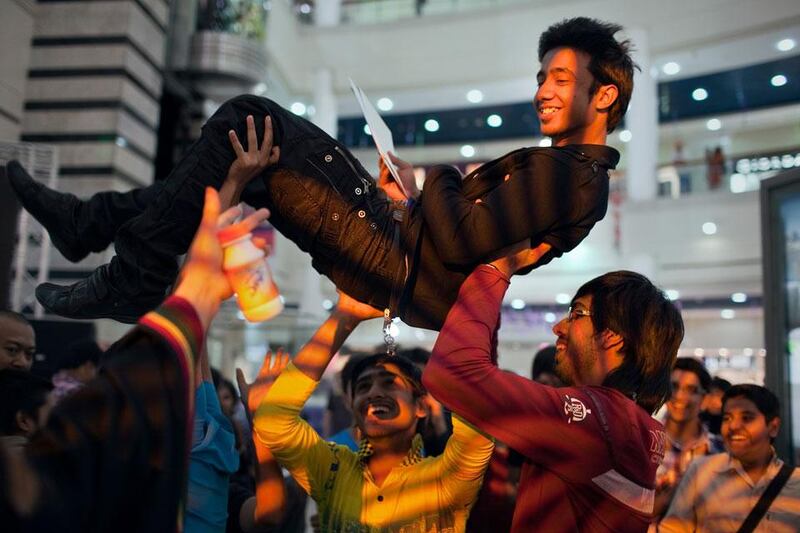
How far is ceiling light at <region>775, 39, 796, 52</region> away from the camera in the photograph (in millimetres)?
12758

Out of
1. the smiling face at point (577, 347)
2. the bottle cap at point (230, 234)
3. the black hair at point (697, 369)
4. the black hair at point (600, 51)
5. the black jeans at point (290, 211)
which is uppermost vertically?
the black hair at point (600, 51)

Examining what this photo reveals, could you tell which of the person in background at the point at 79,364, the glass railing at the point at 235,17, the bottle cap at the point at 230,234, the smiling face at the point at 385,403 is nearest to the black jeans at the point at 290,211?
the smiling face at the point at 385,403

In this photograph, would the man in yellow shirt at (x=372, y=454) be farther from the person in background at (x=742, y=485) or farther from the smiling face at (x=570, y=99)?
the person in background at (x=742, y=485)

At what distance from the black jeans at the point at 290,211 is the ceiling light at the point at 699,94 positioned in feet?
56.6

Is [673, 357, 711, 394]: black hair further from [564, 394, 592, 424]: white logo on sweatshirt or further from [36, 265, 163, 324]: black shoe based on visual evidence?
[36, 265, 163, 324]: black shoe

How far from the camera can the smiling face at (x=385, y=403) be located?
2273 millimetres

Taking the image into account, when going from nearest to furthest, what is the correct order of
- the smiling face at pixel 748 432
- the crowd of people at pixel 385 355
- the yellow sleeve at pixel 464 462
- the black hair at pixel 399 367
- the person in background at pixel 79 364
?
the crowd of people at pixel 385 355 → the yellow sleeve at pixel 464 462 → the black hair at pixel 399 367 → the smiling face at pixel 748 432 → the person in background at pixel 79 364

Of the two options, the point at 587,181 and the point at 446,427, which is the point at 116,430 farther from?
the point at 446,427

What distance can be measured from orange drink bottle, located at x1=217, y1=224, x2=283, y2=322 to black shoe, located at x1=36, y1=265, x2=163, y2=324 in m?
0.84

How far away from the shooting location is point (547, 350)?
337 cm

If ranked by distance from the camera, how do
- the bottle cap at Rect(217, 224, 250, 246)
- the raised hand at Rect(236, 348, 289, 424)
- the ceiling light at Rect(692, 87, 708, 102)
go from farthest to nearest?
the ceiling light at Rect(692, 87, 708, 102)
the raised hand at Rect(236, 348, 289, 424)
the bottle cap at Rect(217, 224, 250, 246)

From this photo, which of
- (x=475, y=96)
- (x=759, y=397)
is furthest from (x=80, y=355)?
(x=475, y=96)

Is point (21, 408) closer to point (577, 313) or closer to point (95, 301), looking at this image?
point (95, 301)

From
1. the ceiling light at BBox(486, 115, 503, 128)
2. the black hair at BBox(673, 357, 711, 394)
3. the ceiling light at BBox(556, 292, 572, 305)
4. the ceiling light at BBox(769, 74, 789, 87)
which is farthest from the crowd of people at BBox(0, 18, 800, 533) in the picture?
the ceiling light at BBox(486, 115, 503, 128)
